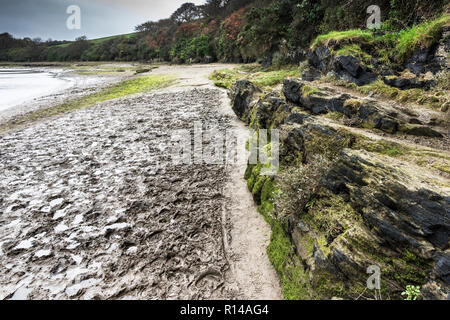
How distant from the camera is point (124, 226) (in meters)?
5.61

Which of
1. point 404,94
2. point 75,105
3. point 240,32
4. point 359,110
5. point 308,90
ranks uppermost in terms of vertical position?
point 240,32

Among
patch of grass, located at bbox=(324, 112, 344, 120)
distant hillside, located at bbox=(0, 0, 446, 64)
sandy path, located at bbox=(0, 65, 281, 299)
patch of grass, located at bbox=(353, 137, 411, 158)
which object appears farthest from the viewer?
distant hillside, located at bbox=(0, 0, 446, 64)

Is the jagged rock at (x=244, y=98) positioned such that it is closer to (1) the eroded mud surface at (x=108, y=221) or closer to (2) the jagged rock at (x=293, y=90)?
(2) the jagged rock at (x=293, y=90)

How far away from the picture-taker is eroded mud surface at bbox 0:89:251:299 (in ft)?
14.0

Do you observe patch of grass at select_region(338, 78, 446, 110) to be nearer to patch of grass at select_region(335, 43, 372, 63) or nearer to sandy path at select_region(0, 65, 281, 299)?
patch of grass at select_region(335, 43, 372, 63)

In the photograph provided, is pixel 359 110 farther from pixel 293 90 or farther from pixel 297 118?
pixel 293 90

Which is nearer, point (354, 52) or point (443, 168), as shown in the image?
point (443, 168)

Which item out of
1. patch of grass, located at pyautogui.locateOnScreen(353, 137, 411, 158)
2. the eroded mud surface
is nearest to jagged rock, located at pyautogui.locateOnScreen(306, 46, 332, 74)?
patch of grass, located at pyautogui.locateOnScreen(353, 137, 411, 158)

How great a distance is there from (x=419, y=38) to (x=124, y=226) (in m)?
9.96

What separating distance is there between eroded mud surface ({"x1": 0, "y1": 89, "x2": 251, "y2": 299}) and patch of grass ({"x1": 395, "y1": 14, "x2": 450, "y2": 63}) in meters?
7.04

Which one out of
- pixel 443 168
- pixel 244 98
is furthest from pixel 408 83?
pixel 244 98

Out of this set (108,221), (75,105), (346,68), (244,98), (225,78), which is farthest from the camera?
(225,78)
